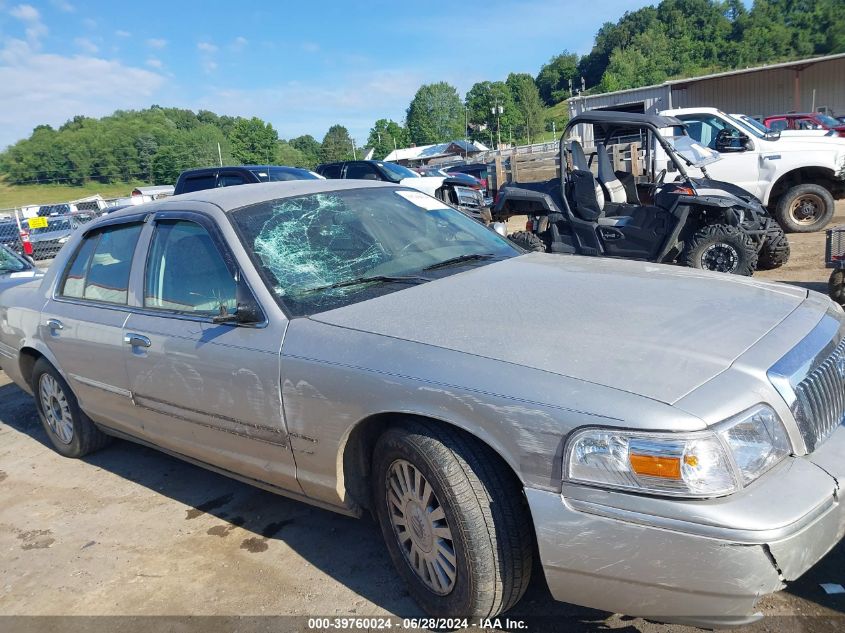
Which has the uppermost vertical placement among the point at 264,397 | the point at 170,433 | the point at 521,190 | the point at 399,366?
the point at 521,190

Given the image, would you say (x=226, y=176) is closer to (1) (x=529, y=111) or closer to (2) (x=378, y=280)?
(2) (x=378, y=280)

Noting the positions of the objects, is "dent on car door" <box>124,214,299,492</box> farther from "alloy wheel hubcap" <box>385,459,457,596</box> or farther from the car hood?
"alloy wheel hubcap" <box>385,459,457,596</box>

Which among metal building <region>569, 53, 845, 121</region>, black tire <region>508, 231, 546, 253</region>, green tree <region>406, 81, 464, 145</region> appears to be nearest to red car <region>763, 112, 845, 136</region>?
metal building <region>569, 53, 845, 121</region>

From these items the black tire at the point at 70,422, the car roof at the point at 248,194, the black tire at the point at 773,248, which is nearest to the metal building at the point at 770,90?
the black tire at the point at 773,248

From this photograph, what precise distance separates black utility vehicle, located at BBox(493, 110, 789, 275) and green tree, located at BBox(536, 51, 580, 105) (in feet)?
517

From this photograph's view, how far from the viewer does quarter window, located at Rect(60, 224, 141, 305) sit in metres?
3.88

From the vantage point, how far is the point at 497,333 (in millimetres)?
2492

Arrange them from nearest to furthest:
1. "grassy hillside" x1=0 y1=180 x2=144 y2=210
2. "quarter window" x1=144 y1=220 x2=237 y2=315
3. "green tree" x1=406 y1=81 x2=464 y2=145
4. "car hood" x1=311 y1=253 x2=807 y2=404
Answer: "car hood" x1=311 y1=253 x2=807 y2=404 → "quarter window" x1=144 y1=220 x2=237 y2=315 → "grassy hillside" x1=0 y1=180 x2=144 y2=210 → "green tree" x1=406 y1=81 x2=464 y2=145

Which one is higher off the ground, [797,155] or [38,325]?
[797,155]

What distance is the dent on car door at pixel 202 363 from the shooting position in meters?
2.93

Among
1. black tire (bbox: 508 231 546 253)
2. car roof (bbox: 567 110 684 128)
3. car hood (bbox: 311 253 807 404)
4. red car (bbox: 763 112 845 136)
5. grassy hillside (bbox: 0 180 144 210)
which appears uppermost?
grassy hillside (bbox: 0 180 144 210)

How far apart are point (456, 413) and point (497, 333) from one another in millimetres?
365

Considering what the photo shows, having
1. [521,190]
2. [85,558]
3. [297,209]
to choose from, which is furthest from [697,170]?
[85,558]

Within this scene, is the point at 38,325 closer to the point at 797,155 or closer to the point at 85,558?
the point at 85,558
